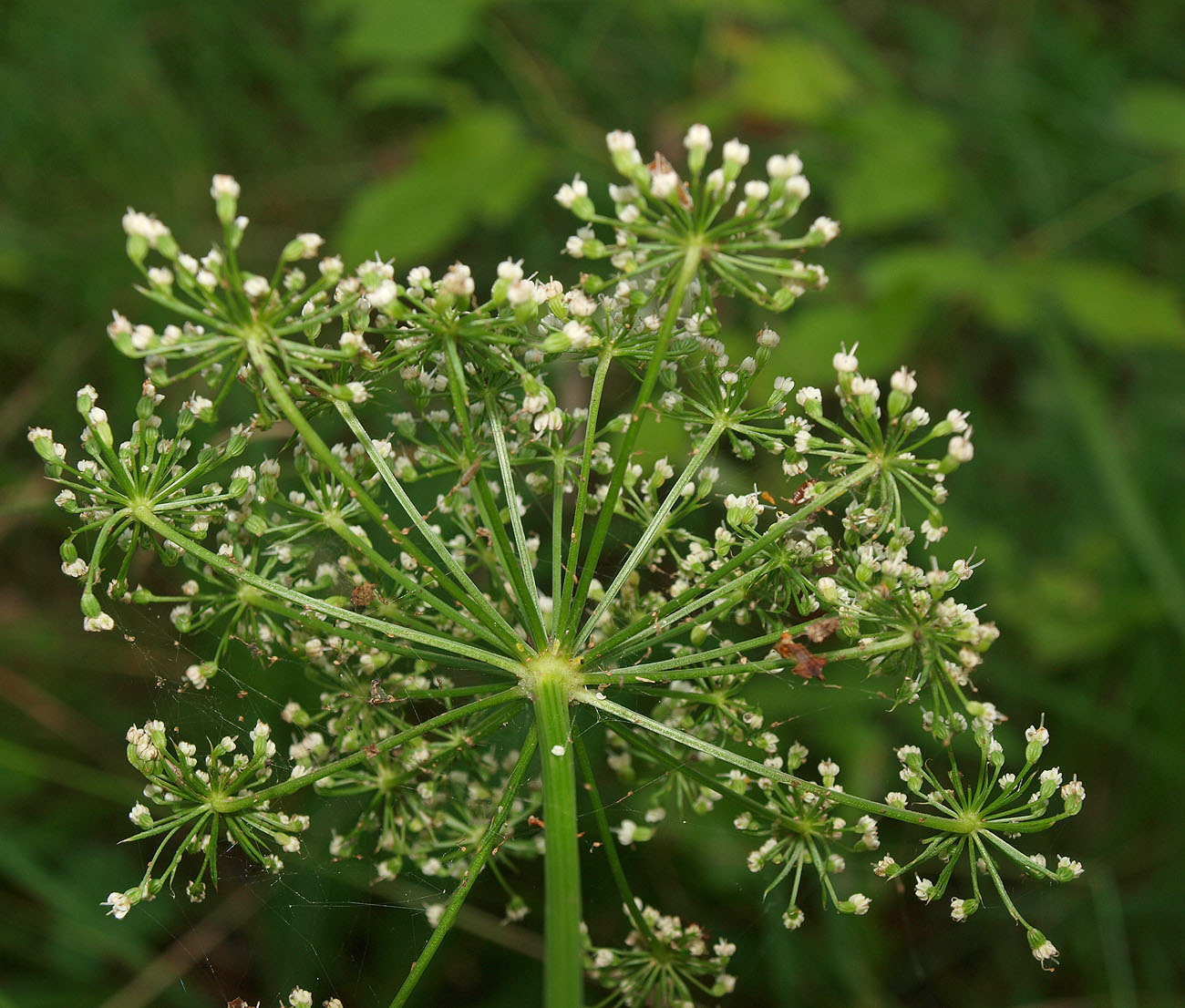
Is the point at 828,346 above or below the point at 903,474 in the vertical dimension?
above

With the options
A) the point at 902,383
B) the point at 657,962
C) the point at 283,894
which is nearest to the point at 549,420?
the point at 902,383

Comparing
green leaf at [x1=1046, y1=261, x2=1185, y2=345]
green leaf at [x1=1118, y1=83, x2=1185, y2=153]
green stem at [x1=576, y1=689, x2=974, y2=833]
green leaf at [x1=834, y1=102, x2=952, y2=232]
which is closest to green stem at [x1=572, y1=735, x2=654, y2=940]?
green stem at [x1=576, y1=689, x2=974, y2=833]

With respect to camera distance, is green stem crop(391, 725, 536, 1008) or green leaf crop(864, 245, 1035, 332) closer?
green stem crop(391, 725, 536, 1008)

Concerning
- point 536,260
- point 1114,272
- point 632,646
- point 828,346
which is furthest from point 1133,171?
point 632,646

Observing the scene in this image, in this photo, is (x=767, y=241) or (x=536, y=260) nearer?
(x=767, y=241)

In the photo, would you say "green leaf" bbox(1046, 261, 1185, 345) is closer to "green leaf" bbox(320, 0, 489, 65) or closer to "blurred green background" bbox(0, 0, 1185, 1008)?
"blurred green background" bbox(0, 0, 1185, 1008)

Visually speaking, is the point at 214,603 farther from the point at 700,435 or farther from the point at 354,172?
the point at 354,172

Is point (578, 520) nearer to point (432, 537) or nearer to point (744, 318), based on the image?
point (432, 537)
